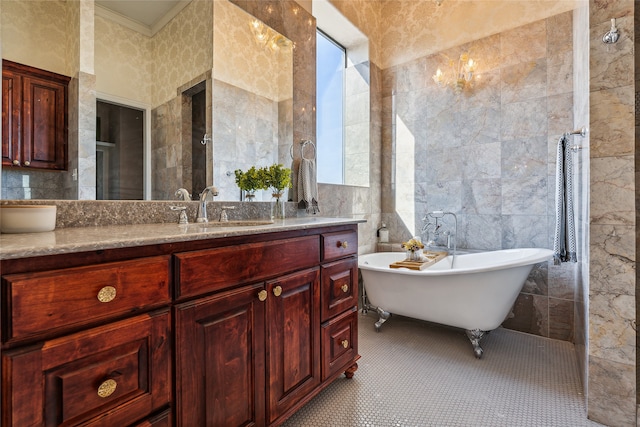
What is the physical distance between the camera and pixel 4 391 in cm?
68

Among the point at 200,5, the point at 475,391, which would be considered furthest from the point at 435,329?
the point at 200,5

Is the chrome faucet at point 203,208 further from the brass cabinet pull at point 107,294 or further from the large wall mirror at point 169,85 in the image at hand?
the brass cabinet pull at point 107,294

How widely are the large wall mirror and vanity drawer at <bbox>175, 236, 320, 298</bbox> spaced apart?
2.17ft

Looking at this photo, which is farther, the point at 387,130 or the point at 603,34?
the point at 387,130

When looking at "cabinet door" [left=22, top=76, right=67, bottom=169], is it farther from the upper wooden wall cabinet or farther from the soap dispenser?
the soap dispenser

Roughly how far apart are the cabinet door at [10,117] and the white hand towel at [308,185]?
1541mm

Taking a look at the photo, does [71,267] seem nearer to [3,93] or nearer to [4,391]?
[4,391]

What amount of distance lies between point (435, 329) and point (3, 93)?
2.92 metres

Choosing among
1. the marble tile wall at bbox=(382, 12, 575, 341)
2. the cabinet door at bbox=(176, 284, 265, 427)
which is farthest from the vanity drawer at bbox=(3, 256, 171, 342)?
the marble tile wall at bbox=(382, 12, 575, 341)

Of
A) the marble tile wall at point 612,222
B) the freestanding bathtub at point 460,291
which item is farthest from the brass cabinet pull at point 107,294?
the marble tile wall at point 612,222

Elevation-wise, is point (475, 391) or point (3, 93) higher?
point (3, 93)

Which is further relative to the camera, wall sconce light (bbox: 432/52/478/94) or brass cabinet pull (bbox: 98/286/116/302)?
wall sconce light (bbox: 432/52/478/94)

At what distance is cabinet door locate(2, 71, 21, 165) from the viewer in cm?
113

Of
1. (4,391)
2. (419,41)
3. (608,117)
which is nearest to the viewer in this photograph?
(4,391)
